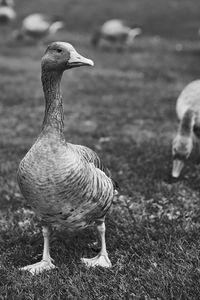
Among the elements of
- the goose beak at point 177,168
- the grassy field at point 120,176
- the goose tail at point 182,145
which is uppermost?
the goose tail at point 182,145

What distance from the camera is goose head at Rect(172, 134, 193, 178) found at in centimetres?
647

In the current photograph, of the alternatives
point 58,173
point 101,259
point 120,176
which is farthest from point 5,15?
point 58,173

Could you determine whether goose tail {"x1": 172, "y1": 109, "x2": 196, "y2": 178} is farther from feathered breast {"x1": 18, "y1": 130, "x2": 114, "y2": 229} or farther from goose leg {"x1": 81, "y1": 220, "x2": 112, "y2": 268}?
feathered breast {"x1": 18, "y1": 130, "x2": 114, "y2": 229}

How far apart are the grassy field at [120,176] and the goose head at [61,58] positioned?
6.06ft

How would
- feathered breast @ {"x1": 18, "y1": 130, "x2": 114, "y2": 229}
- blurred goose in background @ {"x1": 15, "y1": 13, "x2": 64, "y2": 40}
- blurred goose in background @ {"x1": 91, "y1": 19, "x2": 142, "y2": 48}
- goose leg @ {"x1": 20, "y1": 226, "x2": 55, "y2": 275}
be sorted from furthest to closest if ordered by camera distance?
blurred goose in background @ {"x1": 15, "y1": 13, "x2": 64, "y2": 40} < blurred goose in background @ {"x1": 91, "y1": 19, "x2": 142, "y2": 48} < goose leg @ {"x1": 20, "y1": 226, "x2": 55, "y2": 275} < feathered breast @ {"x1": 18, "y1": 130, "x2": 114, "y2": 229}

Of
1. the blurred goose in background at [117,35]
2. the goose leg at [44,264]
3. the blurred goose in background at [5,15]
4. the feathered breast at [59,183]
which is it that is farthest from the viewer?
the blurred goose in background at [5,15]

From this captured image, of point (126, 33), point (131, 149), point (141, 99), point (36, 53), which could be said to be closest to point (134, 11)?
point (126, 33)

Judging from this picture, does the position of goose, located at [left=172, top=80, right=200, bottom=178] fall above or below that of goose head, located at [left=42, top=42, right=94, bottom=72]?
below

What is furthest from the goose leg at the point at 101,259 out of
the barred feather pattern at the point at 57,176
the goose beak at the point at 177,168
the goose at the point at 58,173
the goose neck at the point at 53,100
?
the goose beak at the point at 177,168

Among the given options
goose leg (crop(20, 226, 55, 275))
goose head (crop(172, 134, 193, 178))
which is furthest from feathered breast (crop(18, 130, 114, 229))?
goose head (crop(172, 134, 193, 178))

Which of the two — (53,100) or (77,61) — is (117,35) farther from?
(77,61)

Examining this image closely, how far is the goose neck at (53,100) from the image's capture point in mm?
4211

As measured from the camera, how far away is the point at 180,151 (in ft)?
21.2

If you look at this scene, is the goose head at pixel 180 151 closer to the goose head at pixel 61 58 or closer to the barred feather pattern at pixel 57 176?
the barred feather pattern at pixel 57 176
